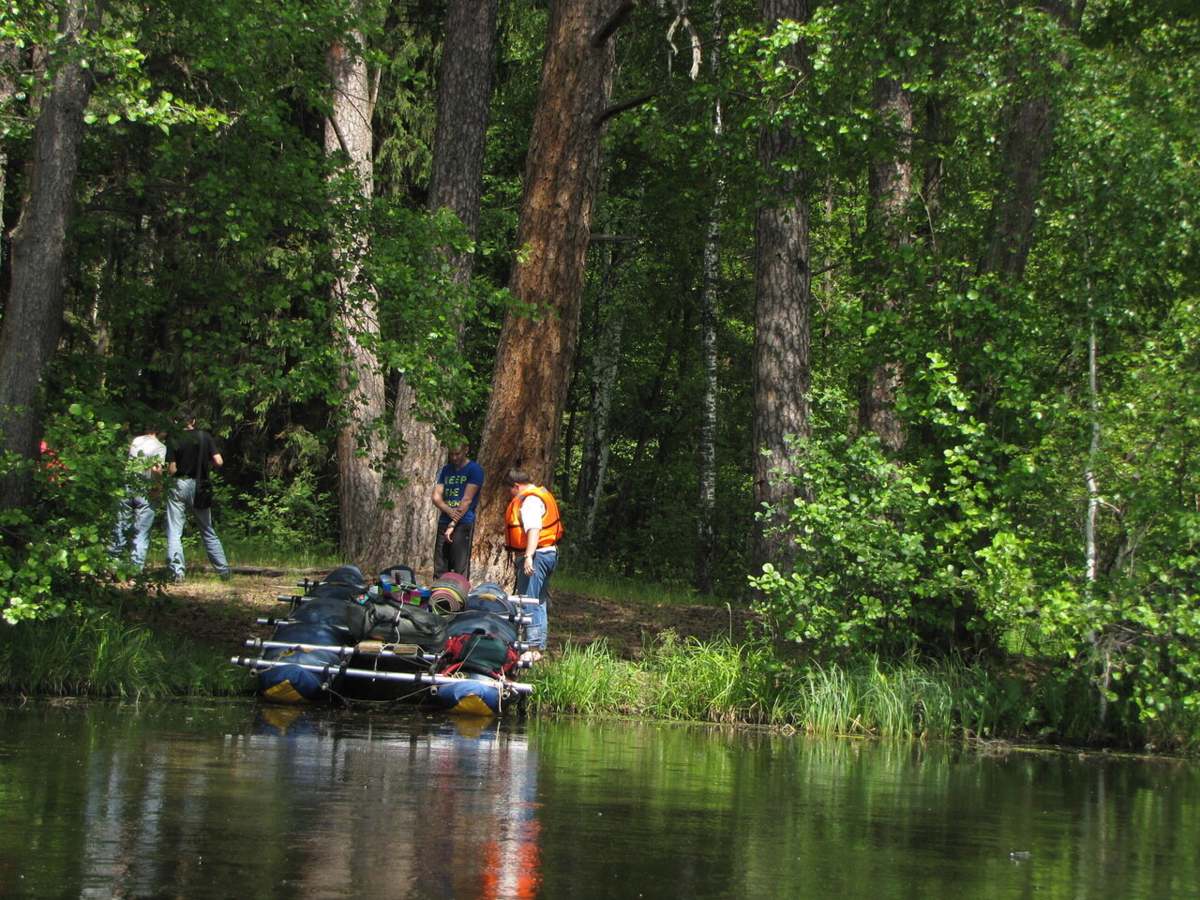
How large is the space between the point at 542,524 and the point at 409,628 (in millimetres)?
2362

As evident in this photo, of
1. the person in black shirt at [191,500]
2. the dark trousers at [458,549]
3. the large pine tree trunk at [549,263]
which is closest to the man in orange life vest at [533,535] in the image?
the dark trousers at [458,549]

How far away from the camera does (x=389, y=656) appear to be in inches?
477

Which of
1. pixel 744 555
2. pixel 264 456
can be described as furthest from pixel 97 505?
pixel 744 555

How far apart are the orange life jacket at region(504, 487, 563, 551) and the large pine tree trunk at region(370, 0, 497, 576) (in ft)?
17.8

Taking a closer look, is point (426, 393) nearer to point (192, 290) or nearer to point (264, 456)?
point (192, 290)

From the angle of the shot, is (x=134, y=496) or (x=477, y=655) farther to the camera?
(x=477, y=655)

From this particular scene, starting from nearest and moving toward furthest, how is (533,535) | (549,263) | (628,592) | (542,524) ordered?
(533,535) → (542,524) → (549,263) → (628,592)

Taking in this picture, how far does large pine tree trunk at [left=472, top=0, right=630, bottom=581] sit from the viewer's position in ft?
53.4

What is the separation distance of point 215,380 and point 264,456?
622 inches

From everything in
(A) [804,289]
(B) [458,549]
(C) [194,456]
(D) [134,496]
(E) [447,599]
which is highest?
(A) [804,289]

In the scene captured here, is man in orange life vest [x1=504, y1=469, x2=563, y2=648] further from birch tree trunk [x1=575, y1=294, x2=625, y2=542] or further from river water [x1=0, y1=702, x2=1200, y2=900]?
birch tree trunk [x1=575, y1=294, x2=625, y2=542]

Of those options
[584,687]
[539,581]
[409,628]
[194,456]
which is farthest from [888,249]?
[194,456]

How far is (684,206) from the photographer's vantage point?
17297mm

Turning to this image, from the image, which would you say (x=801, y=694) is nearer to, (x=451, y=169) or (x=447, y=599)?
(x=447, y=599)
